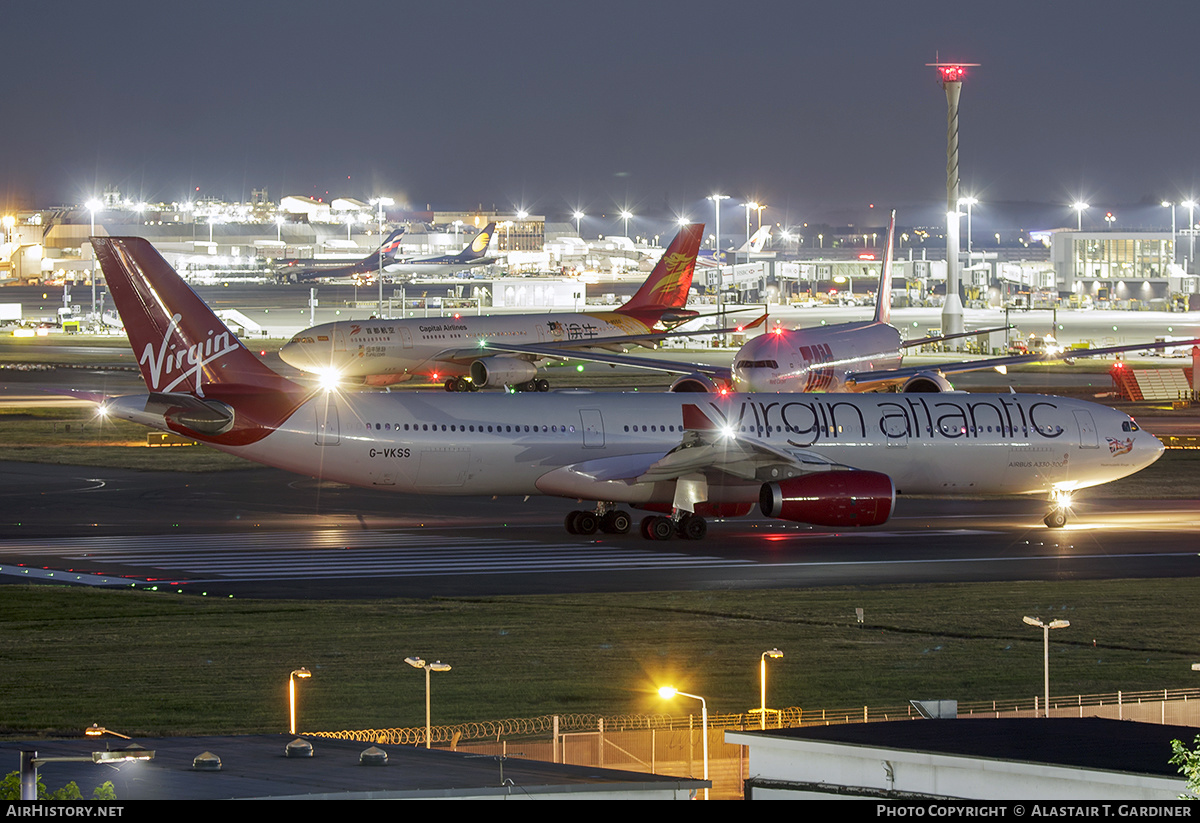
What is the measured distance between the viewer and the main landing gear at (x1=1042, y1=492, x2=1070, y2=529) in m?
42.1

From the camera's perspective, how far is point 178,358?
38062mm

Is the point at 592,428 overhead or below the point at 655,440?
overhead

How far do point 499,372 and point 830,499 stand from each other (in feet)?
139

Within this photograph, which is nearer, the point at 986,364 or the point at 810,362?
the point at 986,364

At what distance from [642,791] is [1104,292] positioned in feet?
615

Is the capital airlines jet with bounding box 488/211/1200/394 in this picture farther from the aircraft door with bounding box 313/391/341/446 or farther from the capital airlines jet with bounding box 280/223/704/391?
the aircraft door with bounding box 313/391/341/446

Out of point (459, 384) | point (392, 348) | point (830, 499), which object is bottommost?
point (830, 499)

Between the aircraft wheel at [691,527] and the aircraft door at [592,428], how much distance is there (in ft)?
9.81

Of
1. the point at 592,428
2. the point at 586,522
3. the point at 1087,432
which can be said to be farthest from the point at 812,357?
the point at 586,522

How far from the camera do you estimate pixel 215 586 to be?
32.1 meters

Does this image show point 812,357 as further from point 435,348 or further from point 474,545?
point 474,545

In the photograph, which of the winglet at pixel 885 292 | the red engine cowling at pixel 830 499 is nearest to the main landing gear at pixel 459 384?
the winglet at pixel 885 292

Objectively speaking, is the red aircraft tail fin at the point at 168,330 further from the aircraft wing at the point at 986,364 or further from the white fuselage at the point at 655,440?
the aircraft wing at the point at 986,364

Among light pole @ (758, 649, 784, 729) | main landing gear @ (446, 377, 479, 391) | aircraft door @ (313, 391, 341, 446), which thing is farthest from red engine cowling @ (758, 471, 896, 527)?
main landing gear @ (446, 377, 479, 391)
